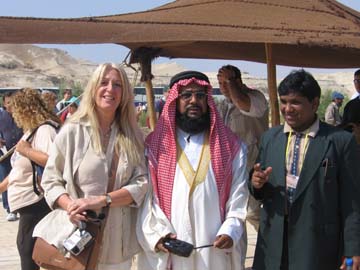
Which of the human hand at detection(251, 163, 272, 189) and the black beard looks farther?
the black beard

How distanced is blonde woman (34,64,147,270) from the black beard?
0.95 ft

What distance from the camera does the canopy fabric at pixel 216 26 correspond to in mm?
3377

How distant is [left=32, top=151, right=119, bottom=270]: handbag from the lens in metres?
3.29

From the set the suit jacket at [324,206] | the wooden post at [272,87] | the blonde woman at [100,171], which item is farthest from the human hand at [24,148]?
the suit jacket at [324,206]

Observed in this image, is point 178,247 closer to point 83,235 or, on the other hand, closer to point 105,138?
point 83,235

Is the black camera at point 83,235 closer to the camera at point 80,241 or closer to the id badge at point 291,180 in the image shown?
the camera at point 80,241

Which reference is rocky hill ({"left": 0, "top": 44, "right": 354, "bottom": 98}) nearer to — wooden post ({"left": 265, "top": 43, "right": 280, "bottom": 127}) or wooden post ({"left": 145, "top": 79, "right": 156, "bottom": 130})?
wooden post ({"left": 145, "top": 79, "right": 156, "bottom": 130})

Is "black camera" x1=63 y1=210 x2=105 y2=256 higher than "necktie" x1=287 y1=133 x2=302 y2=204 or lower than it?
lower

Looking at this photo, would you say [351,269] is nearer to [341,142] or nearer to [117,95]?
[341,142]

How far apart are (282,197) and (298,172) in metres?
0.16

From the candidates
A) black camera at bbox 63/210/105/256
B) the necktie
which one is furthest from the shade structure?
black camera at bbox 63/210/105/256

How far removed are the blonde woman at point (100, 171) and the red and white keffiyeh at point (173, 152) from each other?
87 mm

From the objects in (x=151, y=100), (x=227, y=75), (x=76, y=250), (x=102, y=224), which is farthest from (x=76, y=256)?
(x=151, y=100)

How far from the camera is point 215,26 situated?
353 cm
